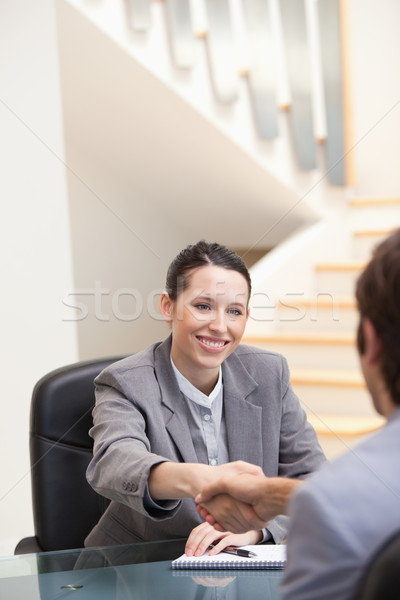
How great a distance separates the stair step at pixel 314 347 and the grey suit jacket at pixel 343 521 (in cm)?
274

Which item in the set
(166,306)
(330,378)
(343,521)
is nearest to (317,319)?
(330,378)

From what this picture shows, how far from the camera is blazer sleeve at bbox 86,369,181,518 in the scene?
→ 129 cm

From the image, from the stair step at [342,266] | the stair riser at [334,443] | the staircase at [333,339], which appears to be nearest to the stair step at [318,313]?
the staircase at [333,339]

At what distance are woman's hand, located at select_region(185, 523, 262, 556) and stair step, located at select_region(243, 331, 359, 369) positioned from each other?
6.83 feet

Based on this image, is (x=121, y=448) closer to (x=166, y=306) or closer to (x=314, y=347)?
(x=166, y=306)

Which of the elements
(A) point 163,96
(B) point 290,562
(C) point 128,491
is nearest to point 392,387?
(B) point 290,562

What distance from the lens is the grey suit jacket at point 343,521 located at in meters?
0.56

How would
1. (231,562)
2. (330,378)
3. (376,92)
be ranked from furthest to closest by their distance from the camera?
(376,92)
(330,378)
(231,562)

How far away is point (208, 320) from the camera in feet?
5.00

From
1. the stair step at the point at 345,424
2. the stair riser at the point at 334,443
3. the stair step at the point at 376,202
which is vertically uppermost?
the stair step at the point at 376,202

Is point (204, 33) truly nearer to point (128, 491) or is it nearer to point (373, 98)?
point (373, 98)

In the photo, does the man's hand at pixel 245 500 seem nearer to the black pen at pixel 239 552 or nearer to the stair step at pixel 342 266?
the black pen at pixel 239 552

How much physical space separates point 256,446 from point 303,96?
8.19 ft

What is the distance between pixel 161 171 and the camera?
3865mm
